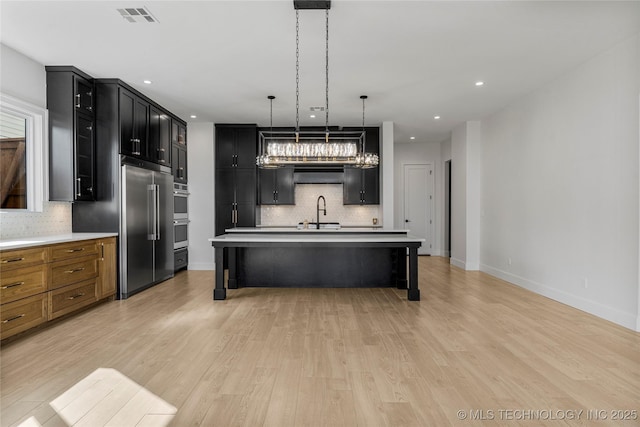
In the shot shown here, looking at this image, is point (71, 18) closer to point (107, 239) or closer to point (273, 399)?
point (107, 239)

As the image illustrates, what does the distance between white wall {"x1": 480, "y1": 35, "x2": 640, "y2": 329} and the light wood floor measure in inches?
19.4

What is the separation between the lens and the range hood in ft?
25.5

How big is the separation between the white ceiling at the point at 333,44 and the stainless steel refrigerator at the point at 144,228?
1338mm

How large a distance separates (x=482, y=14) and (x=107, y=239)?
4.88 metres

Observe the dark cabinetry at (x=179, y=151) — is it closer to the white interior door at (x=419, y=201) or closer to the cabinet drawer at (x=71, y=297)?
the cabinet drawer at (x=71, y=297)

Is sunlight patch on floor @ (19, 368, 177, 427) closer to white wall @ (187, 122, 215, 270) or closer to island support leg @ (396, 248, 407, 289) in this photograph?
island support leg @ (396, 248, 407, 289)

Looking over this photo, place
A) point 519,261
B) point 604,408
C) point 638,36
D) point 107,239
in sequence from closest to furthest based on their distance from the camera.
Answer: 1. point 604,408
2. point 638,36
3. point 107,239
4. point 519,261

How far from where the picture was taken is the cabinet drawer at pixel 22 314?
3234 mm

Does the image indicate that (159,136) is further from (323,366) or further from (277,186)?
(323,366)

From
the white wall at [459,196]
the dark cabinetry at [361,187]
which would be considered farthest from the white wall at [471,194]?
the dark cabinetry at [361,187]

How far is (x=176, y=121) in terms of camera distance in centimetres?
691

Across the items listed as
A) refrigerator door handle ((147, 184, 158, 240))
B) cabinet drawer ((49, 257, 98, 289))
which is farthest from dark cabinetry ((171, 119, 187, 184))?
cabinet drawer ((49, 257, 98, 289))

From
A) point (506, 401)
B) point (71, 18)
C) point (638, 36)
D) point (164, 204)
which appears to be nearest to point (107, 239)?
point (164, 204)

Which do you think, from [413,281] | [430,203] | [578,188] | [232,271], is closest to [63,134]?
[232,271]
